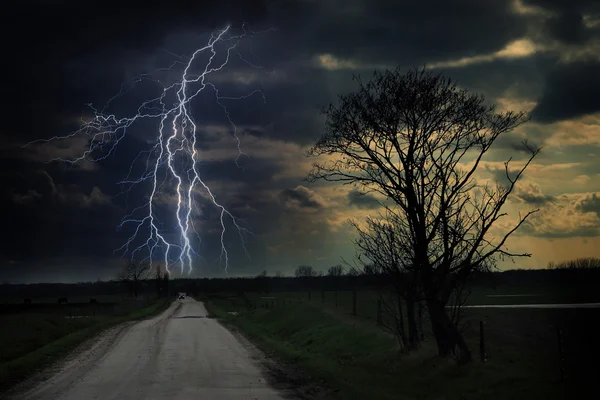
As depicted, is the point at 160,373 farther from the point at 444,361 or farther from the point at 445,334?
the point at 445,334

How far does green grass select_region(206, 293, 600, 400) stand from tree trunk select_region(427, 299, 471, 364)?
0.34 m

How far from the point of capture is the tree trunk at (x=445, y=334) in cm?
1722

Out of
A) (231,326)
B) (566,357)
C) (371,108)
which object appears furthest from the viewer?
(231,326)

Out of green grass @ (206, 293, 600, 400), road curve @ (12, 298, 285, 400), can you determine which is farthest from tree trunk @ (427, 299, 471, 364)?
road curve @ (12, 298, 285, 400)

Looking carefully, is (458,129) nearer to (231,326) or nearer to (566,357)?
(566,357)

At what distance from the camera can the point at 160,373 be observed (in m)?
19.6

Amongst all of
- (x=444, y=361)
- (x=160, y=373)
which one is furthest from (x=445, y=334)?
(x=160, y=373)

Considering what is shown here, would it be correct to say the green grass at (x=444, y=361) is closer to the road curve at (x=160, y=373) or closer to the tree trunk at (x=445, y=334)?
the tree trunk at (x=445, y=334)

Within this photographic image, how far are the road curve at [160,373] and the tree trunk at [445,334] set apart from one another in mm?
5016

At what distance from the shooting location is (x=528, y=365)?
1758cm

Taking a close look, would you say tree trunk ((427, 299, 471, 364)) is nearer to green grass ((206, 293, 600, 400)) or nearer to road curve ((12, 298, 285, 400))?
green grass ((206, 293, 600, 400))

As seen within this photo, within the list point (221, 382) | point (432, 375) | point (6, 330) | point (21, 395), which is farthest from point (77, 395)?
point (6, 330)

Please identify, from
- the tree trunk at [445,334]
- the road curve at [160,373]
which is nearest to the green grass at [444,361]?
the tree trunk at [445,334]

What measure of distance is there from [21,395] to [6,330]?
25197 mm
